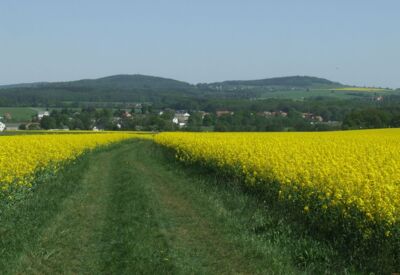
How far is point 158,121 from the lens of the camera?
98500 millimetres

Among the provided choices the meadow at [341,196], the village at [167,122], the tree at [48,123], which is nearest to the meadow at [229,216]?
the meadow at [341,196]

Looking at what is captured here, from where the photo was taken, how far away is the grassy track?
8.45 metres

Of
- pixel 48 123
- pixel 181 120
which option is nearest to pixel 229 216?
pixel 48 123

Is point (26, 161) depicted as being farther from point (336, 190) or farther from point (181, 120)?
point (181, 120)

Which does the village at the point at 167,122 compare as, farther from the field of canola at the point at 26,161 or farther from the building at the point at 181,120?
the field of canola at the point at 26,161

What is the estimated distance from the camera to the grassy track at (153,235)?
8.45 meters

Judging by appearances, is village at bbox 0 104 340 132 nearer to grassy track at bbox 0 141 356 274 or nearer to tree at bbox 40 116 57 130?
tree at bbox 40 116 57 130

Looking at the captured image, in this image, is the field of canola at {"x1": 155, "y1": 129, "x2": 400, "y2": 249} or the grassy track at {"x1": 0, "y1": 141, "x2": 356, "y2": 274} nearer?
the field of canola at {"x1": 155, "y1": 129, "x2": 400, "y2": 249}

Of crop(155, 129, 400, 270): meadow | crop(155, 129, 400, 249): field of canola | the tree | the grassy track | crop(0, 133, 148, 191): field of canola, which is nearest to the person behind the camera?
crop(155, 129, 400, 270): meadow

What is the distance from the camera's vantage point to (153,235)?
10383 millimetres

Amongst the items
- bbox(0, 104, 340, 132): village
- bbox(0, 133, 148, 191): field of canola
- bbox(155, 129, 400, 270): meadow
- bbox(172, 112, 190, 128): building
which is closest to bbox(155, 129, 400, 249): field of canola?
bbox(155, 129, 400, 270): meadow

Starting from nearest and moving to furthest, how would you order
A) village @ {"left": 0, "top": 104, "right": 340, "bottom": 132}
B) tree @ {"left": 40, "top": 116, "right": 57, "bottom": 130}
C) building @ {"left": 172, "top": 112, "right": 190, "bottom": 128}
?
1. village @ {"left": 0, "top": 104, "right": 340, "bottom": 132}
2. tree @ {"left": 40, "top": 116, "right": 57, "bottom": 130}
3. building @ {"left": 172, "top": 112, "right": 190, "bottom": 128}

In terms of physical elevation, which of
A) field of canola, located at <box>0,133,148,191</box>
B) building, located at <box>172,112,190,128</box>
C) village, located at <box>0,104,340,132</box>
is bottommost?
building, located at <box>172,112,190,128</box>

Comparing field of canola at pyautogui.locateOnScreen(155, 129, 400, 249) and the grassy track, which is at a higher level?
field of canola at pyautogui.locateOnScreen(155, 129, 400, 249)
